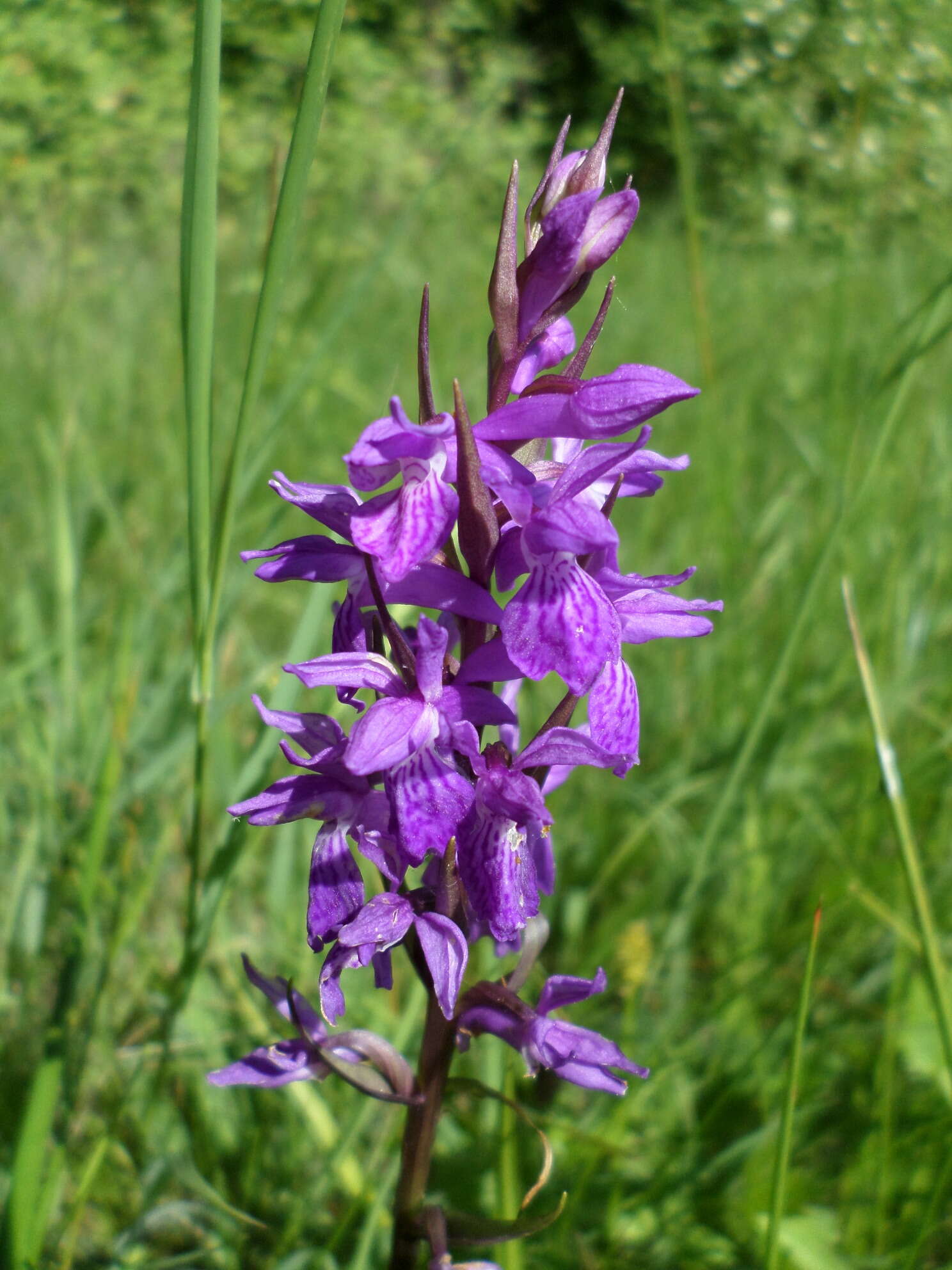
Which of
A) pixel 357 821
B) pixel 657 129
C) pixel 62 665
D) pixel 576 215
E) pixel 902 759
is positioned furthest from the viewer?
pixel 657 129

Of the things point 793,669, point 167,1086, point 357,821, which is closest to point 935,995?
point 357,821

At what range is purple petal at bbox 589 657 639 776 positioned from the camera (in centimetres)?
100

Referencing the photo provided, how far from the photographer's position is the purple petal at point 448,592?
0.99 metres

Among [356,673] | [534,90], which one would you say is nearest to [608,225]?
[356,673]

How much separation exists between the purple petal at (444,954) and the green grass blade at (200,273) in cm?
44

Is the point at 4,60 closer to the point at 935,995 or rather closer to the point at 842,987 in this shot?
the point at 935,995

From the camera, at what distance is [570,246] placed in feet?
3.24

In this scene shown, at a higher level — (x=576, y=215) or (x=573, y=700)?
(x=576, y=215)

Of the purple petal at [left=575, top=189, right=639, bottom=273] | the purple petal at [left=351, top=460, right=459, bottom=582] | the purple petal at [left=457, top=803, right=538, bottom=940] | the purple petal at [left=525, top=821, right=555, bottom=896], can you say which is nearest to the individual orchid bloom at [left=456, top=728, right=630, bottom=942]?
the purple petal at [left=457, top=803, right=538, bottom=940]

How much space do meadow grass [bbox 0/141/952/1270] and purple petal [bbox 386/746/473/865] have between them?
0.40 meters

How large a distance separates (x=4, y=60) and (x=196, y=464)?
1529mm

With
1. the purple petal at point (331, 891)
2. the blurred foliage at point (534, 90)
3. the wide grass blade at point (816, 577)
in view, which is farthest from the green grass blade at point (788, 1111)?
the blurred foliage at point (534, 90)

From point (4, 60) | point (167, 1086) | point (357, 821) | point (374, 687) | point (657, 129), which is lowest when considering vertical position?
point (167, 1086)

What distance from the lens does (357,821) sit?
1093mm
